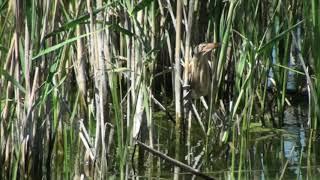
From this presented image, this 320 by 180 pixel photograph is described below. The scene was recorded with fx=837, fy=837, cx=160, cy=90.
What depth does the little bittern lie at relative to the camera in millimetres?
4543

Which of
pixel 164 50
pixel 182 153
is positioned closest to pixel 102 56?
pixel 182 153

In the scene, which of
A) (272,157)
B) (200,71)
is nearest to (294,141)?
(272,157)

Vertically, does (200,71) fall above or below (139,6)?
below

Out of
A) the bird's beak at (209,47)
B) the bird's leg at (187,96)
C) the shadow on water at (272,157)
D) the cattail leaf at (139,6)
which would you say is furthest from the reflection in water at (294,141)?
the cattail leaf at (139,6)

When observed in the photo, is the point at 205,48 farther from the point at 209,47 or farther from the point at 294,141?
the point at 294,141

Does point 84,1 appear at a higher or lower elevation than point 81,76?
higher

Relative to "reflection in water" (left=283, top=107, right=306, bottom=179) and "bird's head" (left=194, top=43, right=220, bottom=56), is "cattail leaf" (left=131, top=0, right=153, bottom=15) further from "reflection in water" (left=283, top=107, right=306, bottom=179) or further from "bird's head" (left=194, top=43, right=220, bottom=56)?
"reflection in water" (left=283, top=107, right=306, bottom=179)

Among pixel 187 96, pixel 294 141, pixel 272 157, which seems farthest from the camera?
pixel 294 141

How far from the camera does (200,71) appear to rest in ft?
15.1

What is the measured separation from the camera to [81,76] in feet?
13.1

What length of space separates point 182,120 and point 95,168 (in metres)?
0.87

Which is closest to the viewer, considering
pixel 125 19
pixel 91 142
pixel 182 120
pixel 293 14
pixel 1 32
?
pixel 1 32

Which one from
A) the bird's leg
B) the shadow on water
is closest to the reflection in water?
the shadow on water

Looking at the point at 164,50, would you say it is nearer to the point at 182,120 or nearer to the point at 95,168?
the point at 182,120
